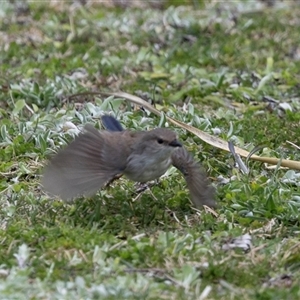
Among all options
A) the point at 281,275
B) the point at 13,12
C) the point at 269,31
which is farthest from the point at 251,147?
the point at 13,12

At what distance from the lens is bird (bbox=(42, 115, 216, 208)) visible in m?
4.86

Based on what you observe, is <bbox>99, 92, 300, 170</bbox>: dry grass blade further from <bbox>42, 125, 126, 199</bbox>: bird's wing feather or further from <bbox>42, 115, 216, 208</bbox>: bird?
<bbox>42, 125, 126, 199</bbox>: bird's wing feather

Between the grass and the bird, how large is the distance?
0.72 ft

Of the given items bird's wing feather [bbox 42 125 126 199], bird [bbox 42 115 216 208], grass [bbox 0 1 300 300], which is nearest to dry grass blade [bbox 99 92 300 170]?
grass [bbox 0 1 300 300]

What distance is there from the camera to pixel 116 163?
197 inches

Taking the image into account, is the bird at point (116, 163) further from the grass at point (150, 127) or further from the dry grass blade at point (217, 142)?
the dry grass blade at point (217, 142)

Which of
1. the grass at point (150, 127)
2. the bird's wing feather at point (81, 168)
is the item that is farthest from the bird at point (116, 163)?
the grass at point (150, 127)

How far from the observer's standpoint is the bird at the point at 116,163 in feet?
15.9

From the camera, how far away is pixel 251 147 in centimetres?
626

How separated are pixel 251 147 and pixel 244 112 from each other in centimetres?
104

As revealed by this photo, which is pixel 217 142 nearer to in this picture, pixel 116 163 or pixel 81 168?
pixel 116 163

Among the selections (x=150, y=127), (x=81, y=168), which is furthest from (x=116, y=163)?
(x=150, y=127)

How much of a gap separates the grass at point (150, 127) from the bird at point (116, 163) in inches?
8.7

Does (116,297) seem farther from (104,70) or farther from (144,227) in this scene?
(104,70)
